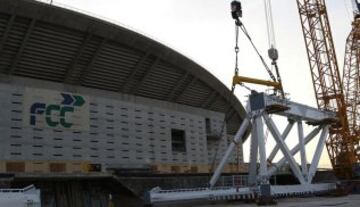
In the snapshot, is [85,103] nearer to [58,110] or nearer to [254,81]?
[58,110]

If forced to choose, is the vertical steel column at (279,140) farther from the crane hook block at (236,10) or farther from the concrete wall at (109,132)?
the concrete wall at (109,132)

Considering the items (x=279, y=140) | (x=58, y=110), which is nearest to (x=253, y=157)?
(x=279, y=140)

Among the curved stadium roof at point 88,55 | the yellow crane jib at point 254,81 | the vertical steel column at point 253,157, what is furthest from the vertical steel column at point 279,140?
the curved stadium roof at point 88,55

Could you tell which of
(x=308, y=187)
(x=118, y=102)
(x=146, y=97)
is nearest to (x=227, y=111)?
(x=146, y=97)

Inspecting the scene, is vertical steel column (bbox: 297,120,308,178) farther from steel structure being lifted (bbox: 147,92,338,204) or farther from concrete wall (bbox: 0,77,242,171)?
concrete wall (bbox: 0,77,242,171)

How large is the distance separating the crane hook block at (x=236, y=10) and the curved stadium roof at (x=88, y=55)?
41.6ft

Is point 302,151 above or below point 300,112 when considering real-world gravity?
below

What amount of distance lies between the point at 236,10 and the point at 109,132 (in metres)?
21.6

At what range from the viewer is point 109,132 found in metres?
59.9

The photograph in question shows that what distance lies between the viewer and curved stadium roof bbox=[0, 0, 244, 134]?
49.6 metres

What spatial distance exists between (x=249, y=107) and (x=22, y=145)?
24121 millimetres

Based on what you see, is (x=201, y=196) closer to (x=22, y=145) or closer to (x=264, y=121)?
(x=264, y=121)

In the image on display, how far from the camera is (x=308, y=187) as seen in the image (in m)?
52.1

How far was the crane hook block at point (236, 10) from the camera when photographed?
51000mm
